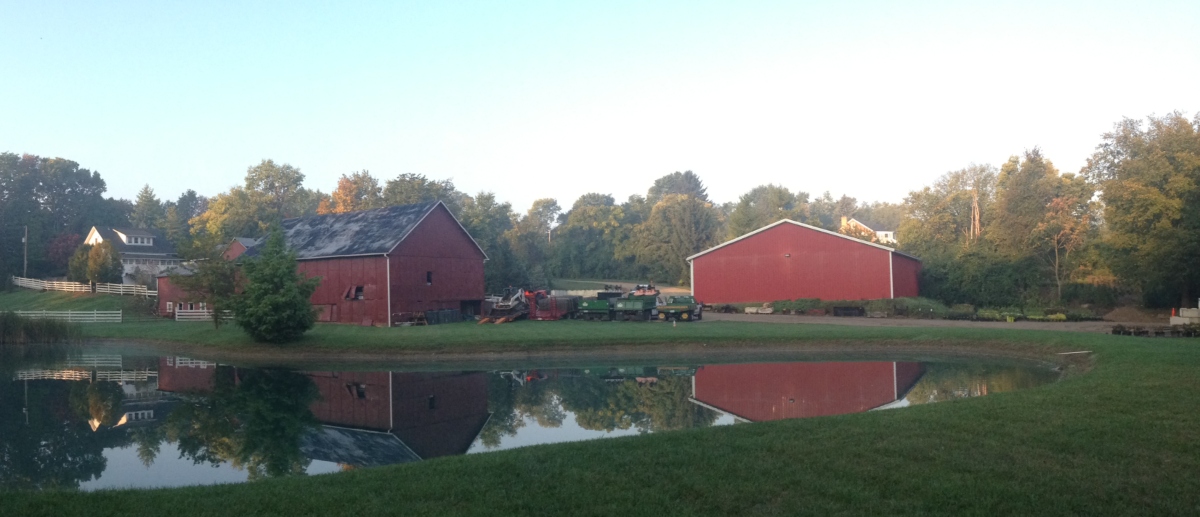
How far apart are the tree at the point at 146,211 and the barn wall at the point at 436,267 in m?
74.8

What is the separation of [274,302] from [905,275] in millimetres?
35955

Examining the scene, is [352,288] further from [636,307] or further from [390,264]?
[636,307]

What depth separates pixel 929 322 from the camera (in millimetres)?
35375

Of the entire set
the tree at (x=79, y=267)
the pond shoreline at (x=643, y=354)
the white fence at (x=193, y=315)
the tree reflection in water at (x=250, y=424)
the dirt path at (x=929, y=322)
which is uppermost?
the tree at (x=79, y=267)

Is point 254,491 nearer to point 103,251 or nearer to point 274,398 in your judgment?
point 274,398

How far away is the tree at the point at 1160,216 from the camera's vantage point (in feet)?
125

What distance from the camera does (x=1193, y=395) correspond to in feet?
40.9

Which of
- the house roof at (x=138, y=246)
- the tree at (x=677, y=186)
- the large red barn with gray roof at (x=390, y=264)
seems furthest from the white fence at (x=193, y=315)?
the tree at (x=677, y=186)

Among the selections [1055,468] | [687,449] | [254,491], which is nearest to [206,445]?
[254,491]

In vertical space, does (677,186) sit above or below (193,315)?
above

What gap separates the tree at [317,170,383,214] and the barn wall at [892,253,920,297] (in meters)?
46.8

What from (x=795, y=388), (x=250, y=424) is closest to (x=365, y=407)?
(x=250, y=424)

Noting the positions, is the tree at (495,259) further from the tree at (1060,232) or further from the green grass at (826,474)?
the green grass at (826,474)

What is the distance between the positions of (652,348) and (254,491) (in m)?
21.2
